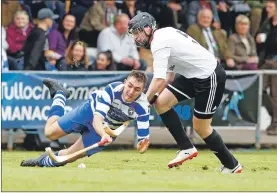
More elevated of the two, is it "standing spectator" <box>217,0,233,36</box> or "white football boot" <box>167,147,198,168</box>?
"standing spectator" <box>217,0,233,36</box>

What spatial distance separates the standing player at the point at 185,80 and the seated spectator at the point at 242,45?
21.9 ft

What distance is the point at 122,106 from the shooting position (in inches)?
510

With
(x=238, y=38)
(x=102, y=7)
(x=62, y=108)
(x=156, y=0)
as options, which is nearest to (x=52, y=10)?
(x=102, y=7)

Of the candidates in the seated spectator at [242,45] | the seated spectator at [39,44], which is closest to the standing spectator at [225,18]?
the seated spectator at [242,45]

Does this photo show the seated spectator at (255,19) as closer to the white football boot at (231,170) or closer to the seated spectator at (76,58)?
the seated spectator at (76,58)

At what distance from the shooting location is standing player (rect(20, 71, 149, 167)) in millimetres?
12711

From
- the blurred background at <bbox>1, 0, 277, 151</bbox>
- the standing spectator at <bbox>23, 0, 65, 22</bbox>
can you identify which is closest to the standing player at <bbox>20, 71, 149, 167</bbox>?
the blurred background at <bbox>1, 0, 277, 151</bbox>

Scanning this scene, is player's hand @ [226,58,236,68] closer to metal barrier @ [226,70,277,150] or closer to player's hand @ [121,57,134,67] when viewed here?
metal barrier @ [226,70,277,150]

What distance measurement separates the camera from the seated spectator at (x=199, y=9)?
68.4 ft

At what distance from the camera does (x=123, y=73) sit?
58.7 ft

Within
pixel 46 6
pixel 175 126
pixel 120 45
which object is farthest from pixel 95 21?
pixel 175 126

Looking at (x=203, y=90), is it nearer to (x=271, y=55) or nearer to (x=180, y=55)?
(x=180, y=55)

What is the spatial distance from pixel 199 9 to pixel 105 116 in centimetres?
864

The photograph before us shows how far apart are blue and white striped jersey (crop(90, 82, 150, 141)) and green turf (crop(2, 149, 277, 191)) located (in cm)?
61
